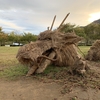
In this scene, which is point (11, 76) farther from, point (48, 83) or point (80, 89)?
point (80, 89)

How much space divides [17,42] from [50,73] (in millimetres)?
44677

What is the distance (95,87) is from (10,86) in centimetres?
242

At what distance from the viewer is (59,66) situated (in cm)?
552

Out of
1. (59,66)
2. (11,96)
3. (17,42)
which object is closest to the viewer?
(11,96)

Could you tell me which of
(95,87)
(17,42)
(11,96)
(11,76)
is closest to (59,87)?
(95,87)

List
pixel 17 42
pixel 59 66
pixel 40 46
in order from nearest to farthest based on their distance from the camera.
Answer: pixel 40 46, pixel 59 66, pixel 17 42

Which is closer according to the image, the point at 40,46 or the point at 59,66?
the point at 40,46

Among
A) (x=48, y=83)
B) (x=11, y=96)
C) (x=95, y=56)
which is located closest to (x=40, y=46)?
(x=48, y=83)

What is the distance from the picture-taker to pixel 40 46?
473 cm

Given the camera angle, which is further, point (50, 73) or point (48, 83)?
point (50, 73)

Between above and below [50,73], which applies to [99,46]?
above

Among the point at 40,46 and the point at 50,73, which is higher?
the point at 40,46

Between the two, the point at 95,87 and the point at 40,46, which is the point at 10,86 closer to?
the point at 40,46

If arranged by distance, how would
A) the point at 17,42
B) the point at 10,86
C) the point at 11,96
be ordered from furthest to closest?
the point at 17,42, the point at 10,86, the point at 11,96
